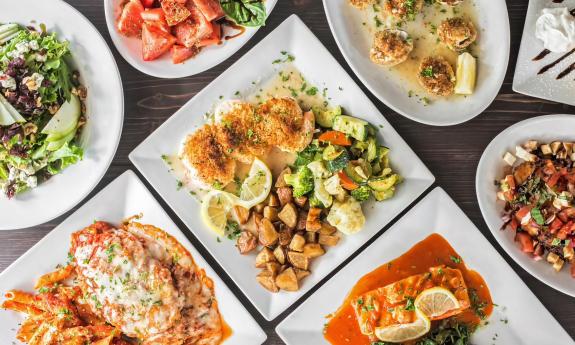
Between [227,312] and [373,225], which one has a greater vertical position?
[373,225]

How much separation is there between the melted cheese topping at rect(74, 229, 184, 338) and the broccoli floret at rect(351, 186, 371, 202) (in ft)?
5.09

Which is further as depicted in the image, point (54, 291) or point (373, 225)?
point (54, 291)

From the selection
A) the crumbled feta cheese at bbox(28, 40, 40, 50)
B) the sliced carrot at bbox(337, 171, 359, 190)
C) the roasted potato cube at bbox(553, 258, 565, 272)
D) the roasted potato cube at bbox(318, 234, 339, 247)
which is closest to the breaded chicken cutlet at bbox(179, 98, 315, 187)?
the sliced carrot at bbox(337, 171, 359, 190)

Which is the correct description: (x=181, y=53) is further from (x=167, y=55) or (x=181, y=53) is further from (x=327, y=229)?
(x=327, y=229)

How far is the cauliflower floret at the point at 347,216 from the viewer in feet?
12.0

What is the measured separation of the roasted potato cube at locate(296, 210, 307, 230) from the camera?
3.85 metres

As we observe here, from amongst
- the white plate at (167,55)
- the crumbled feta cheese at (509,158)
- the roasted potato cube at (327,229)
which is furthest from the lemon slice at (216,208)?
the crumbled feta cheese at (509,158)

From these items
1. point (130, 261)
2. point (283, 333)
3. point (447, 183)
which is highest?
point (447, 183)

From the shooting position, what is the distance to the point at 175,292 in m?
3.83

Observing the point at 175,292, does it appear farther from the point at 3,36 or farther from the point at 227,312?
the point at 3,36

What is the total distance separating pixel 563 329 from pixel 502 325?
1.37ft

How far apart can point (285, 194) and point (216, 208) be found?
0.55m

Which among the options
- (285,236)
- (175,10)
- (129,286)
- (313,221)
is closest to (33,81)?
(175,10)

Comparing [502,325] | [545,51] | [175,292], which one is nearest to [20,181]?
[175,292]
